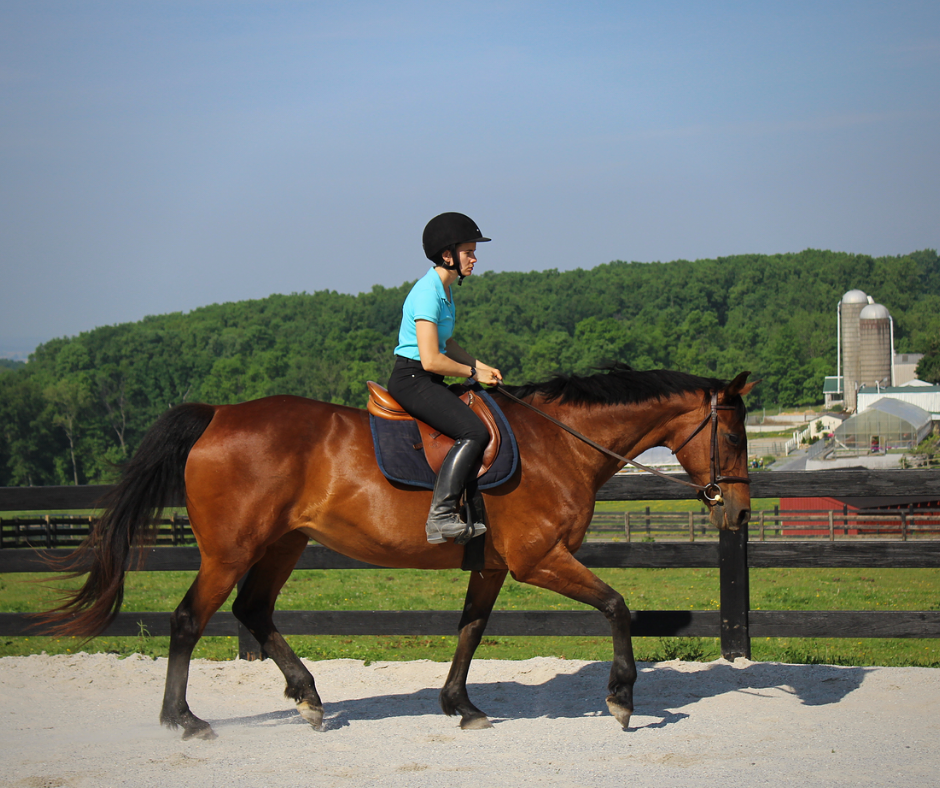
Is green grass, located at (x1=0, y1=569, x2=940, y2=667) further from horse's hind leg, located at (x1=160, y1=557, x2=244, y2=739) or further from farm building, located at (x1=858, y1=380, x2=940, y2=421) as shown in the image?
farm building, located at (x1=858, y1=380, x2=940, y2=421)

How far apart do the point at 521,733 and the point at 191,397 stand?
103m

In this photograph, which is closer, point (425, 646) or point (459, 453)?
point (459, 453)

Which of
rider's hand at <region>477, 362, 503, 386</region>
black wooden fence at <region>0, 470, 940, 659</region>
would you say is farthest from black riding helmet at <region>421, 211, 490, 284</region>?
black wooden fence at <region>0, 470, 940, 659</region>

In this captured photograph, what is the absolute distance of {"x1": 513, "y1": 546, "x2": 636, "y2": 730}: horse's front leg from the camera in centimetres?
493

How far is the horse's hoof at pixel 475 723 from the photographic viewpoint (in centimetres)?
504

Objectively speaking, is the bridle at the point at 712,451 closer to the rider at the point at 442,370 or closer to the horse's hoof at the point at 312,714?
the rider at the point at 442,370

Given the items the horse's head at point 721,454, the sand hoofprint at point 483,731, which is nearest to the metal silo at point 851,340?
the sand hoofprint at point 483,731

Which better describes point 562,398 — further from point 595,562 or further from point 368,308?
point 368,308

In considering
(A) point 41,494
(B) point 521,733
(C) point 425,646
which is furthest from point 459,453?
(C) point 425,646

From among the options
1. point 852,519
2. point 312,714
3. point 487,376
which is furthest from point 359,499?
point 852,519

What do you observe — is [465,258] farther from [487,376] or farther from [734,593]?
[734,593]

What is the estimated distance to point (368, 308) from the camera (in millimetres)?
127188

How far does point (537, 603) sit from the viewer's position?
13281 millimetres

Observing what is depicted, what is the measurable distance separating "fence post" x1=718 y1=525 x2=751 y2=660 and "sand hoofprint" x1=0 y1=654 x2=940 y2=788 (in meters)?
0.16
